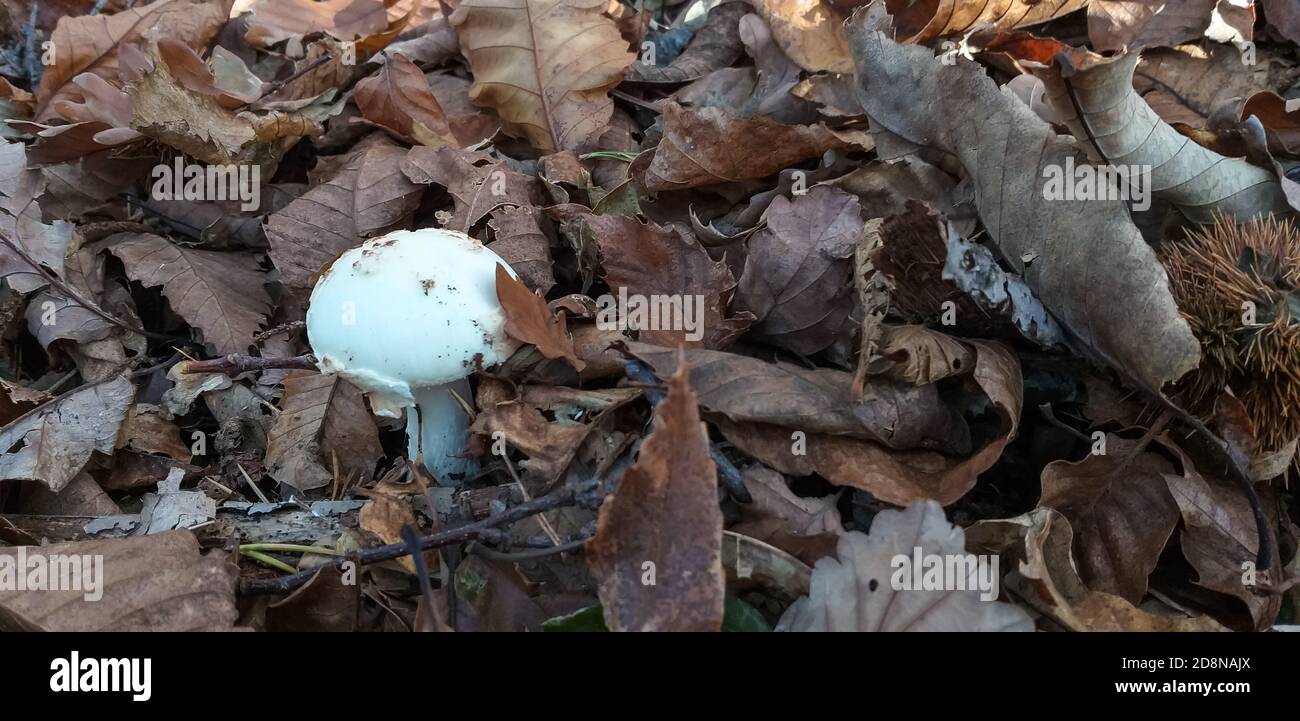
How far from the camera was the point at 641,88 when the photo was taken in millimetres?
3385

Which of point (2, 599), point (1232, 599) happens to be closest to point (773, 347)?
point (1232, 599)

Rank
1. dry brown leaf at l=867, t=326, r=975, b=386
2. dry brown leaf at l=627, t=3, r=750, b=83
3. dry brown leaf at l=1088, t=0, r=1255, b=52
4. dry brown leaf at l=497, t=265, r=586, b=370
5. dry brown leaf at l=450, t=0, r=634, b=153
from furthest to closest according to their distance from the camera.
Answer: dry brown leaf at l=627, t=3, r=750, b=83, dry brown leaf at l=450, t=0, r=634, b=153, dry brown leaf at l=1088, t=0, r=1255, b=52, dry brown leaf at l=497, t=265, r=586, b=370, dry brown leaf at l=867, t=326, r=975, b=386

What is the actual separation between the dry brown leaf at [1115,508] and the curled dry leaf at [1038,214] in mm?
222

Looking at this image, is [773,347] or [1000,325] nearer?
[1000,325]

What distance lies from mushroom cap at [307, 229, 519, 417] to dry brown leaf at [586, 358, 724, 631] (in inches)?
27.4

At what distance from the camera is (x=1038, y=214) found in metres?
2.09

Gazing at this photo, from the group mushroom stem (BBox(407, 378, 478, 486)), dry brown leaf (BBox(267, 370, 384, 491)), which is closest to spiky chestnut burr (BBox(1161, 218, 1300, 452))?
mushroom stem (BBox(407, 378, 478, 486))

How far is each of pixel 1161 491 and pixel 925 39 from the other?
1763 millimetres

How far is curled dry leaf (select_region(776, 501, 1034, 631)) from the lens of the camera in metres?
1.63

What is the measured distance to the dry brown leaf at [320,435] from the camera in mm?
2467

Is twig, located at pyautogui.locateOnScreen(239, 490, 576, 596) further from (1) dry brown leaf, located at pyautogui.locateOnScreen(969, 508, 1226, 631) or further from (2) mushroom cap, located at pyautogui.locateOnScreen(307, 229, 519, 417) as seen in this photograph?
(1) dry brown leaf, located at pyautogui.locateOnScreen(969, 508, 1226, 631)

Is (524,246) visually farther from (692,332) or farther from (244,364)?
(244,364)

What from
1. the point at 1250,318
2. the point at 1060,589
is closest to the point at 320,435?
the point at 1060,589
